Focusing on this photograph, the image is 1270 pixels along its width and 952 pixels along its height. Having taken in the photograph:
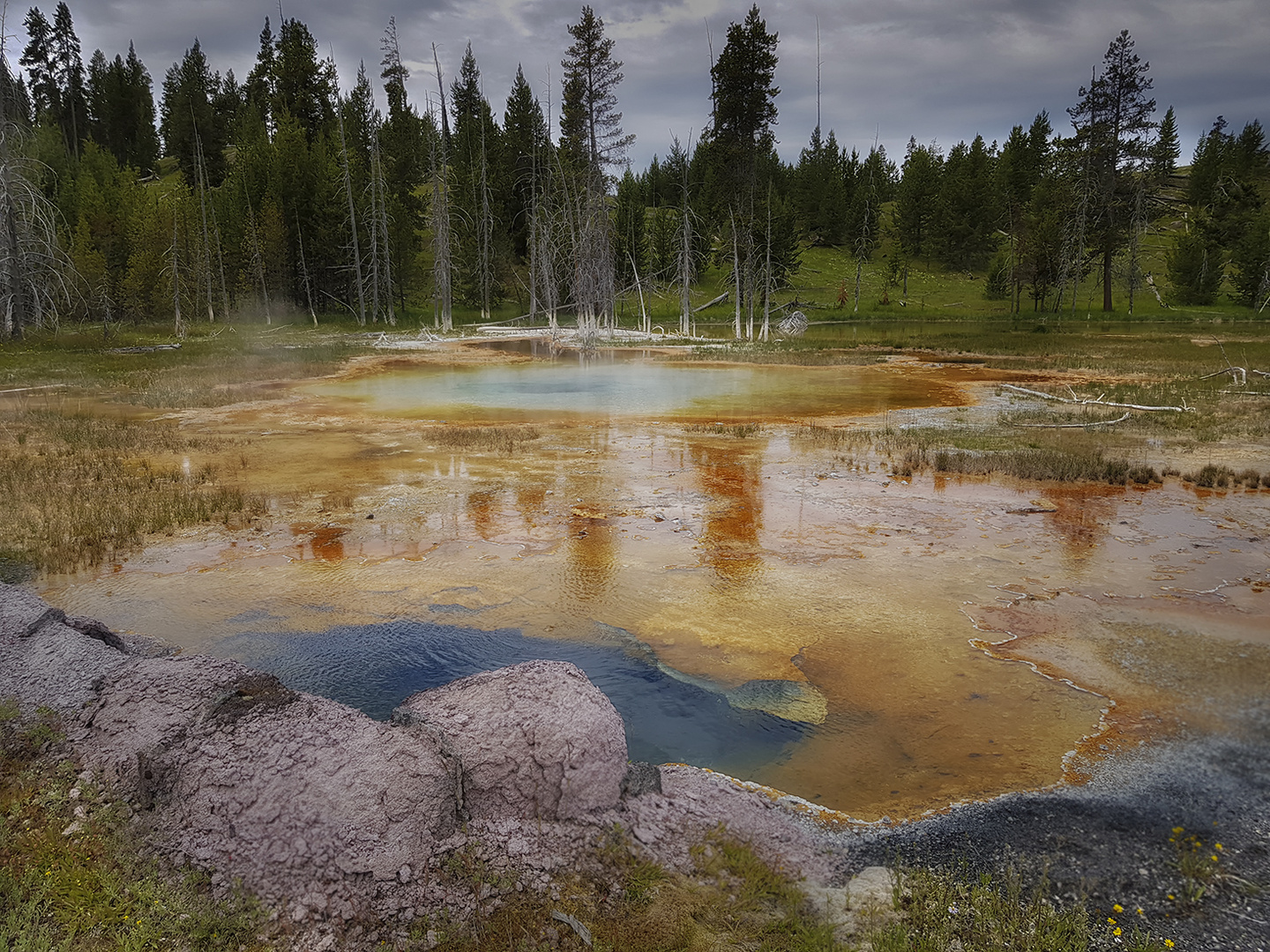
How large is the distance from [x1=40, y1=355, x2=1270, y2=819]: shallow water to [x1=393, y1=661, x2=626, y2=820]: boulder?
100 cm

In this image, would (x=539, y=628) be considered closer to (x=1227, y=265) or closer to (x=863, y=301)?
(x=863, y=301)

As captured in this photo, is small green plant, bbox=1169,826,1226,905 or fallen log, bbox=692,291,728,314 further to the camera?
fallen log, bbox=692,291,728,314

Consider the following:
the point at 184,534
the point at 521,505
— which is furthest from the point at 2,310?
the point at 521,505

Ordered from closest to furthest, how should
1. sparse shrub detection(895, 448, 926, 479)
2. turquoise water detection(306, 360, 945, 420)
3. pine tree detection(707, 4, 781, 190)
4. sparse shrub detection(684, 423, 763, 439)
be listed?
sparse shrub detection(895, 448, 926, 479), sparse shrub detection(684, 423, 763, 439), turquoise water detection(306, 360, 945, 420), pine tree detection(707, 4, 781, 190)

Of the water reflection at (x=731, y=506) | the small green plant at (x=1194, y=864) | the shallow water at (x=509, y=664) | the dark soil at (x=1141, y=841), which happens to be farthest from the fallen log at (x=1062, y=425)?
the small green plant at (x=1194, y=864)

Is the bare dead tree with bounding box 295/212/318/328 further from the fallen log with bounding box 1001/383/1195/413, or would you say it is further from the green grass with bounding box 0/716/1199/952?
the green grass with bounding box 0/716/1199/952

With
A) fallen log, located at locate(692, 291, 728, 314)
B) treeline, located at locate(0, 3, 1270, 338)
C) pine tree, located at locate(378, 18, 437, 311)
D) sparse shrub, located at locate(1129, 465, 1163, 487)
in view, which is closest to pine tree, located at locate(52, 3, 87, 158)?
treeline, located at locate(0, 3, 1270, 338)

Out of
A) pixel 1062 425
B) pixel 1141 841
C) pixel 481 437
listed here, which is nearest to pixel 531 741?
pixel 1141 841

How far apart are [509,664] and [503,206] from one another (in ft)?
188

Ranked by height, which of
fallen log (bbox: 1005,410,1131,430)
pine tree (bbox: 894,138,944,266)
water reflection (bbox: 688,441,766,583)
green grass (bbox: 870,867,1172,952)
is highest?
pine tree (bbox: 894,138,944,266)

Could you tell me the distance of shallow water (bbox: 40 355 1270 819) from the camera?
575 cm

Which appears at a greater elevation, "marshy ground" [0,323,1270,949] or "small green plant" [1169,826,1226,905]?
"marshy ground" [0,323,1270,949]

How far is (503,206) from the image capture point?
194 feet

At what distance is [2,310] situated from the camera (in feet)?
104
